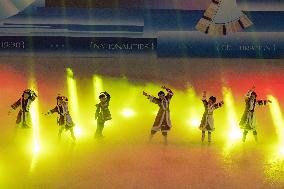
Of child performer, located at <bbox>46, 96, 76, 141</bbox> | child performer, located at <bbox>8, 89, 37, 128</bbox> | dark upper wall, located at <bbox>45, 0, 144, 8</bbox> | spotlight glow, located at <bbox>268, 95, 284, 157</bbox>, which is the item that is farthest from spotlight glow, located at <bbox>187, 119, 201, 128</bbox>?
dark upper wall, located at <bbox>45, 0, 144, 8</bbox>

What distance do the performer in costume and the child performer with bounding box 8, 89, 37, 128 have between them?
1226cm

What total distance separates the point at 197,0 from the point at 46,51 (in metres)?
7.28

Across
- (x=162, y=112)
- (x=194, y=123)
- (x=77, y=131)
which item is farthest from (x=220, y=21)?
(x=77, y=131)

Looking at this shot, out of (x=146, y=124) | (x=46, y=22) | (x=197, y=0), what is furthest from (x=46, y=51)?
(x=146, y=124)

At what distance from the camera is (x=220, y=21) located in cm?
2531

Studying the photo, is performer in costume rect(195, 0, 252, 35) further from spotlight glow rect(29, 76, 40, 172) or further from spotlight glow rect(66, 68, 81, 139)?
spotlight glow rect(29, 76, 40, 172)

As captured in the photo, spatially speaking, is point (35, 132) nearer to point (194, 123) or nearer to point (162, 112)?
point (162, 112)

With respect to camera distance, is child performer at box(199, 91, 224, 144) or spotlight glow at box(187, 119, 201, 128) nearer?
child performer at box(199, 91, 224, 144)

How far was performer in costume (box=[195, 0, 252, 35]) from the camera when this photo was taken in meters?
25.2

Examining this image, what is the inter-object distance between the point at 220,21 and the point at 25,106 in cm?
1289

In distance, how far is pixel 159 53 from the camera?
25.5 meters

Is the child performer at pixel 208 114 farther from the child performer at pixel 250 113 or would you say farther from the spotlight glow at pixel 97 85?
the spotlight glow at pixel 97 85

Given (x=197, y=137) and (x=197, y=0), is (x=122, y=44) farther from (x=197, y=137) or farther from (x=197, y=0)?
(x=197, y=137)

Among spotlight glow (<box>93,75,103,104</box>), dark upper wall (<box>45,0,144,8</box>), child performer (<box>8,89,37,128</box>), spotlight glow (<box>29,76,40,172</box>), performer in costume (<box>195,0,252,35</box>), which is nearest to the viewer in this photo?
spotlight glow (<box>29,76,40,172</box>)
